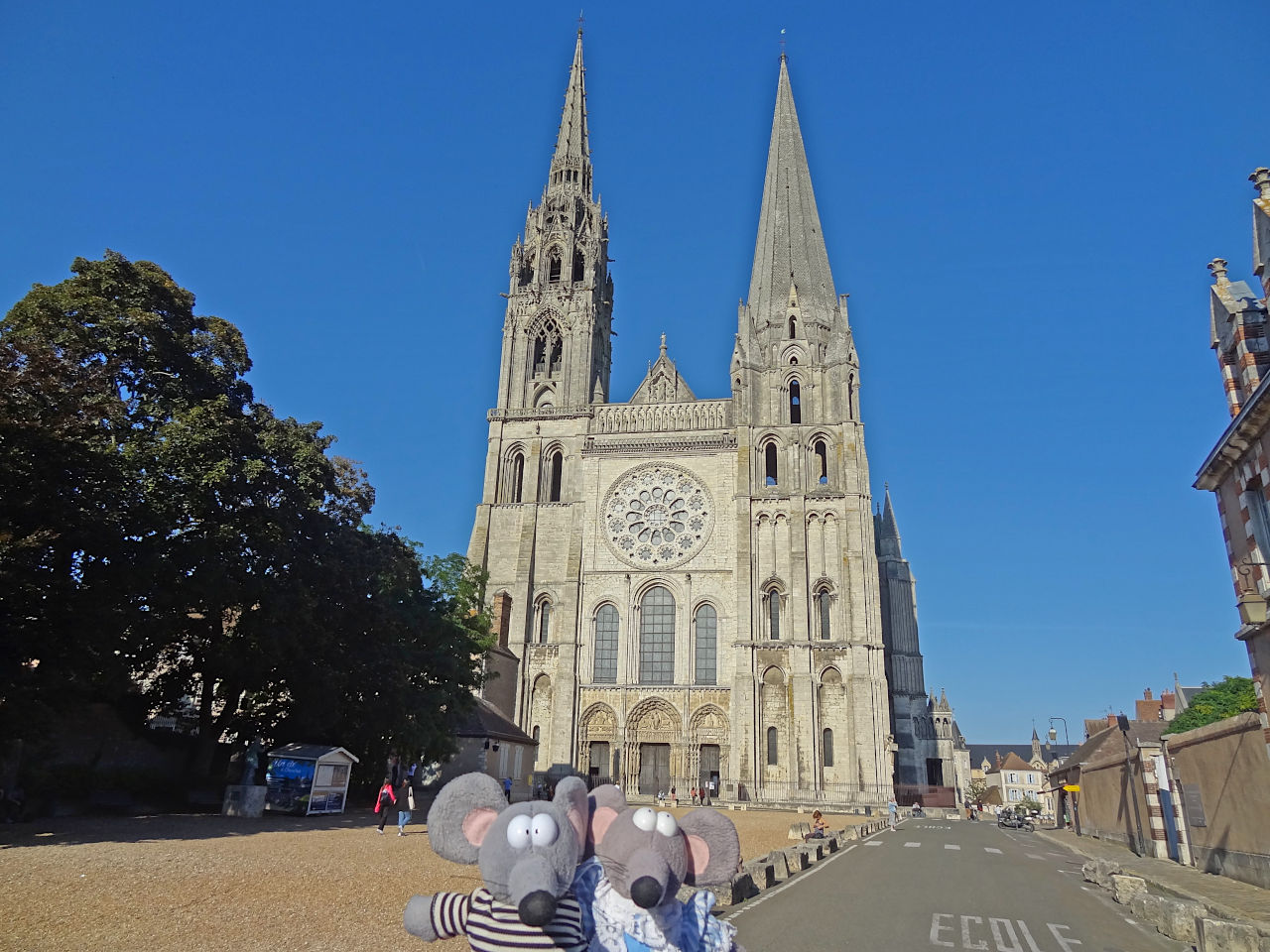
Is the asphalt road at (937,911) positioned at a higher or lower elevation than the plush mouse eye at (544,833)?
lower

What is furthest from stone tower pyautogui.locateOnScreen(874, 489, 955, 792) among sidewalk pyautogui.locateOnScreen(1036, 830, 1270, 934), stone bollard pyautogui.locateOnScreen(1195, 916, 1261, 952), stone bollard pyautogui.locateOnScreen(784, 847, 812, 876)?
stone bollard pyautogui.locateOnScreen(1195, 916, 1261, 952)

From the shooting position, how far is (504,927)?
4.08 m

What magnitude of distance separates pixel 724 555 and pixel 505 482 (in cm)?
1281

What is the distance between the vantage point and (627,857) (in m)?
4.33

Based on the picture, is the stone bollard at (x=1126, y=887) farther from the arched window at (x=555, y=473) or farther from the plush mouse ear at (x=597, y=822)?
the arched window at (x=555, y=473)

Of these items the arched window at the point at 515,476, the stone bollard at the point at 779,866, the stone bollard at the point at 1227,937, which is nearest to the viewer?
the stone bollard at the point at 1227,937

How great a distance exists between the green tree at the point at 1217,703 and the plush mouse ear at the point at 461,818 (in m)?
41.4

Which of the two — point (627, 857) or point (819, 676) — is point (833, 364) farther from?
point (627, 857)

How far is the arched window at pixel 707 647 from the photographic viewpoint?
137ft

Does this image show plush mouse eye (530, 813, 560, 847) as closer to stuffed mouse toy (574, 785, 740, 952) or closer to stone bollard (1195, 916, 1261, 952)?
stuffed mouse toy (574, 785, 740, 952)

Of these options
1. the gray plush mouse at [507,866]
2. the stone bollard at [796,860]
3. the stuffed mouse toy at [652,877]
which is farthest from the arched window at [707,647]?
the gray plush mouse at [507,866]

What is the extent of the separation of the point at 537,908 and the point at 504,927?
44 cm

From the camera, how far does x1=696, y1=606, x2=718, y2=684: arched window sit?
41.9 m

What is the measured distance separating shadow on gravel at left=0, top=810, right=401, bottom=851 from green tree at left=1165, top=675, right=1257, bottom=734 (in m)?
35.1
